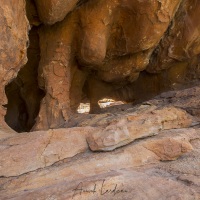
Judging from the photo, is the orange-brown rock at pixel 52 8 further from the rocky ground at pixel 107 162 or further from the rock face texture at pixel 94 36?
the rocky ground at pixel 107 162

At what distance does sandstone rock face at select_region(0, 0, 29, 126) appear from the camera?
6.91 feet

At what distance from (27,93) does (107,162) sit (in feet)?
9.31

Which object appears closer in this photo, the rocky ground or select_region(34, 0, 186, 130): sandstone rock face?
the rocky ground

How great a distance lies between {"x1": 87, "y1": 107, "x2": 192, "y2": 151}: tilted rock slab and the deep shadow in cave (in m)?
2.15

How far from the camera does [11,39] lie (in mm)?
2203

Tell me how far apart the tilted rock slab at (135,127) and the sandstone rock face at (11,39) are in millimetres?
970

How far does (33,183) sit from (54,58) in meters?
2.07

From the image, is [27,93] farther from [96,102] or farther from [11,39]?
[11,39]

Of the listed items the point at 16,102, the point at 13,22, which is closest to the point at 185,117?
the point at 13,22

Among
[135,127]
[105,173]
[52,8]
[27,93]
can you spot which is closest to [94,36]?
[52,8]

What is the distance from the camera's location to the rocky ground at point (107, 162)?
144 centimetres

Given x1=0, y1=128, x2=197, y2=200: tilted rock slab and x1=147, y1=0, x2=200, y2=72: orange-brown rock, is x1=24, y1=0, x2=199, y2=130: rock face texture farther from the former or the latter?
x1=0, y1=128, x2=197, y2=200: tilted rock slab

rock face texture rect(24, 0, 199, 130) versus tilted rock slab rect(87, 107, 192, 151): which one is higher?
rock face texture rect(24, 0, 199, 130)

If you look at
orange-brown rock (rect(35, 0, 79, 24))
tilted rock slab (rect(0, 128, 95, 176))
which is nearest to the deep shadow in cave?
orange-brown rock (rect(35, 0, 79, 24))
